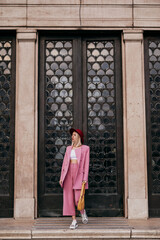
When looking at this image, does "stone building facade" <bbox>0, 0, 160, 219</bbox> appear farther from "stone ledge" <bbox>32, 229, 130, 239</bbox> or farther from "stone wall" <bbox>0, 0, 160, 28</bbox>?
"stone ledge" <bbox>32, 229, 130, 239</bbox>

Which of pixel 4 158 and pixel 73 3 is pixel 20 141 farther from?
pixel 73 3

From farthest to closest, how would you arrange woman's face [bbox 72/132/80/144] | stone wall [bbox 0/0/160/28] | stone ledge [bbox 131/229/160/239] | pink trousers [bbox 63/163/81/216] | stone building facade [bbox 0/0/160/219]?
stone wall [bbox 0/0/160/28] → stone building facade [bbox 0/0/160/219] → woman's face [bbox 72/132/80/144] → pink trousers [bbox 63/163/81/216] → stone ledge [bbox 131/229/160/239]

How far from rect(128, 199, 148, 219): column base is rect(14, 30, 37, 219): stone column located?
249 centimetres

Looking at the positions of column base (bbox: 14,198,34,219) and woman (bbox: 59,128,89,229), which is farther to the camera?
column base (bbox: 14,198,34,219)

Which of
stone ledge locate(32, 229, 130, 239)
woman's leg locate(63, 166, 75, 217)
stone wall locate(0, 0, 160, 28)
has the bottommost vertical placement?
stone ledge locate(32, 229, 130, 239)

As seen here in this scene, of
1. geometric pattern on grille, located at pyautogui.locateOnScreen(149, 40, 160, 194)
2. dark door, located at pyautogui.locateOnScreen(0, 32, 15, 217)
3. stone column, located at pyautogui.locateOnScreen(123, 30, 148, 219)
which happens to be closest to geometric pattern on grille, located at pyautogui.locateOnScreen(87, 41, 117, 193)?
stone column, located at pyautogui.locateOnScreen(123, 30, 148, 219)

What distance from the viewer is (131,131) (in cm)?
863

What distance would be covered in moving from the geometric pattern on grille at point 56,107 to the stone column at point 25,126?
1.57 ft

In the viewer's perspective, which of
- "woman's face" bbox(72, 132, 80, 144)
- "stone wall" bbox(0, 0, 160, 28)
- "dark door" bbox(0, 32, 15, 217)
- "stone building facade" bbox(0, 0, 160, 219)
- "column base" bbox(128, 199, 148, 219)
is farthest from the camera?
"stone wall" bbox(0, 0, 160, 28)

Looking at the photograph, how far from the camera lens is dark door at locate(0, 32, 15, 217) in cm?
873

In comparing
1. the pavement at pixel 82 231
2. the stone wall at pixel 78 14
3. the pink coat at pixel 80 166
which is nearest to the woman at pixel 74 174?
the pink coat at pixel 80 166

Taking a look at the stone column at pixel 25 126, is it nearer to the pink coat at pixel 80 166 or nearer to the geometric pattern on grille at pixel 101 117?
the pink coat at pixel 80 166

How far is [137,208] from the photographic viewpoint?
329 inches

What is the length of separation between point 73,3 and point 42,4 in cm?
84
